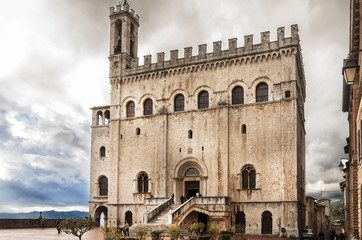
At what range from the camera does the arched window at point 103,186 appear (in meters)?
43.6

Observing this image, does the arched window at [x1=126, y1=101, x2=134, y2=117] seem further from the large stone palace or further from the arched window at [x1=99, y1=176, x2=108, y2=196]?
the arched window at [x1=99, y1=176, x2=108, y2=196]

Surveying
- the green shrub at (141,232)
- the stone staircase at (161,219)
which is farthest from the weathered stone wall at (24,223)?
the green shrub at (141,232)

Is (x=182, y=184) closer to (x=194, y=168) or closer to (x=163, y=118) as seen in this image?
(x=194, y=168)

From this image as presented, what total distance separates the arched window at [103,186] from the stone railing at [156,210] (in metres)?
9.64

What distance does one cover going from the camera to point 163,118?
3988 cm

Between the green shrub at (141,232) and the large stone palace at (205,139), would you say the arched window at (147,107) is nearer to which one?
the large stone palace at (205,139)

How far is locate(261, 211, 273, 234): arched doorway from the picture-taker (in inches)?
1357

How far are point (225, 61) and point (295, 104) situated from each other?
7.38 metres

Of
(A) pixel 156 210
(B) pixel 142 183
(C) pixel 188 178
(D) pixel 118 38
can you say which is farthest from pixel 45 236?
(D) pixel 118 38

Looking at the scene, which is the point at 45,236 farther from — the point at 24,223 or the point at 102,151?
the point at 102,151

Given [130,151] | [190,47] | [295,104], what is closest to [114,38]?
[190,47]

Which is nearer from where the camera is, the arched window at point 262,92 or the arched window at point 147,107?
the arched window at point 262,92

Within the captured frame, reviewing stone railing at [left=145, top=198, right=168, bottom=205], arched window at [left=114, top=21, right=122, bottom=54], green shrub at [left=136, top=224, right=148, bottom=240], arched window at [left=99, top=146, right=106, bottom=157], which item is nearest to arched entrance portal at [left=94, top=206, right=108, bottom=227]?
arched window at [left=99, top=146, right=106, bottom=157]

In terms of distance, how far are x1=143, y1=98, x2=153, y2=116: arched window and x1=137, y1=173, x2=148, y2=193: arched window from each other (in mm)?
5892
